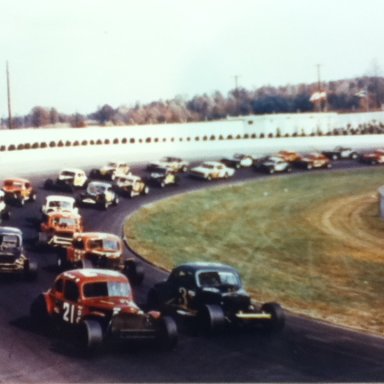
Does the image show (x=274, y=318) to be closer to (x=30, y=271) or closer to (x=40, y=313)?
(x=40, y=313)

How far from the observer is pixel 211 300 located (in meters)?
20.2

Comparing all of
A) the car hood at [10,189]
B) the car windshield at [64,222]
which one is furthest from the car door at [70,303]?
the car hood at [10,189]

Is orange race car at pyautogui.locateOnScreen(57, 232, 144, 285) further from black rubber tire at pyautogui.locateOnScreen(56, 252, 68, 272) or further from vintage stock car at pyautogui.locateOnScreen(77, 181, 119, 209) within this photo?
vintage stock car at pyautogui.locateOnScreen(77, 181, 119, 209)

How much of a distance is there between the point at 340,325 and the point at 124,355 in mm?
7506

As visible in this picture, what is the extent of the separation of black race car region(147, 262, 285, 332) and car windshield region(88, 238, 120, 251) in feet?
18.4

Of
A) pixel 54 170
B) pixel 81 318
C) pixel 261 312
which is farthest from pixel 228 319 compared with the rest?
pixel 54 170

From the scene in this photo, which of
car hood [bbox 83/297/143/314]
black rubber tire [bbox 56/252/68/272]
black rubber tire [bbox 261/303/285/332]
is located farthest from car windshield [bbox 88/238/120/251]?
black rubber tire [bbox 261/303/285/332]

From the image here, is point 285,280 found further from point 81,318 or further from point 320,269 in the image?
point 81,318

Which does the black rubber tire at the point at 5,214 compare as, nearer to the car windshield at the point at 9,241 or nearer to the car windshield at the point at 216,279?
the car windshield at the point at 9,241

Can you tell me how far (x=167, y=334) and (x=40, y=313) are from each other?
162 inches

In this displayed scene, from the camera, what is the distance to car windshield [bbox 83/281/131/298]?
746 inches

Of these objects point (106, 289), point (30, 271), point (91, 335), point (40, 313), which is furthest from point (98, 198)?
point (91, 335)

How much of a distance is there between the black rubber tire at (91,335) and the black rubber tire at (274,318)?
487 cm

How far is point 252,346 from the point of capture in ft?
61.1
